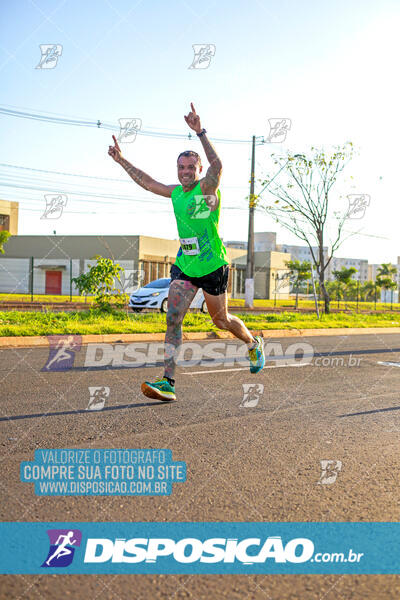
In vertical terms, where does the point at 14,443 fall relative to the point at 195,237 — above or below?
below

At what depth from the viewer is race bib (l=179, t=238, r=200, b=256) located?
15.5 ft

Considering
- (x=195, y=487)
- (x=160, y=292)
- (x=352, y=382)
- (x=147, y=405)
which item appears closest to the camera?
(x=195, y=487)

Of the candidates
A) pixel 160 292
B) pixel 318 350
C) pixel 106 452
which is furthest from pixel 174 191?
pixel 160 292

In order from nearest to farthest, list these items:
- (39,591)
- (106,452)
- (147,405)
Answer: (39,591) < (106,452) < (147,405)

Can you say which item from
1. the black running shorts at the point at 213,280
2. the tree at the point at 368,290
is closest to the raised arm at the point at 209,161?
the black running shorts at the point at 213,280

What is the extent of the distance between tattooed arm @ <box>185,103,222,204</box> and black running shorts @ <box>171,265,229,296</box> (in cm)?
64

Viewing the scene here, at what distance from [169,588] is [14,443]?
2.00 meters

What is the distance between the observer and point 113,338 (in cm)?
1209

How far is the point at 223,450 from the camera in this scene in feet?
12.3

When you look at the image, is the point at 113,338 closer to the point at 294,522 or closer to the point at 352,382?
the point at 352,382

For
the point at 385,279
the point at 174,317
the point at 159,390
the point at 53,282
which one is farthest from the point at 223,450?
the point at 385,279

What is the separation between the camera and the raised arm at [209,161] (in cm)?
438

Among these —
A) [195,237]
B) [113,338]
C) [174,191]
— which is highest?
[174,191]

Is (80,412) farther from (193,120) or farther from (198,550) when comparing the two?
(198,550)
